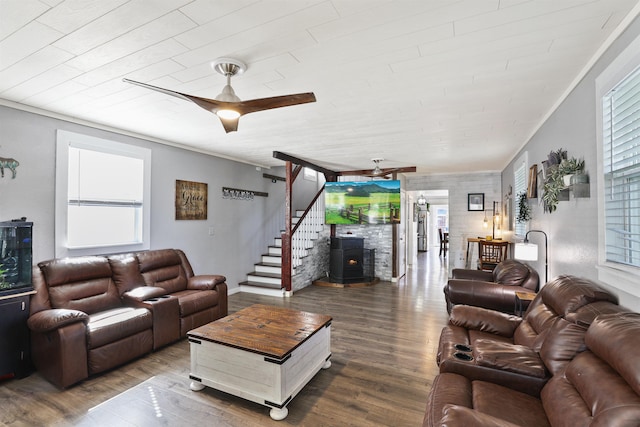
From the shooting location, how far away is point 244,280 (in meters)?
6.21

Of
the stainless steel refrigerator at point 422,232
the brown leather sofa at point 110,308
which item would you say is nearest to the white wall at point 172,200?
the brown leather sofa at point 110,308

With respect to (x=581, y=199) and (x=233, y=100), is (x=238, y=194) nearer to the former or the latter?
(x=233, y=100)

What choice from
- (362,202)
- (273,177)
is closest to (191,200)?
(273,177)

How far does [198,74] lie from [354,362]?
2956mm

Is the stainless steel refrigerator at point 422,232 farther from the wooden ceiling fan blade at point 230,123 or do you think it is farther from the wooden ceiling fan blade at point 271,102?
the wooden ceiling fan blade at point 271,102

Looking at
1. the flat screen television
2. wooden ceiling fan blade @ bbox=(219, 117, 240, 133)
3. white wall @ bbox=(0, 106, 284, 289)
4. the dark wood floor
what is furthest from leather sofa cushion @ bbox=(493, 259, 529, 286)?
white wall @ bbox=(0, 106, 284, 289)

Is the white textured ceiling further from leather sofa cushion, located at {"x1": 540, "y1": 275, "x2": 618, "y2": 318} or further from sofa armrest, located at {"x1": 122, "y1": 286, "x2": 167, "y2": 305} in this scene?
sofa armrest, located at {"x1": 122, "y1": 286, "x2": 167, "y2": 305}

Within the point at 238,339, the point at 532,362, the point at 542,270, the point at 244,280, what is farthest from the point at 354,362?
the point at 244,280

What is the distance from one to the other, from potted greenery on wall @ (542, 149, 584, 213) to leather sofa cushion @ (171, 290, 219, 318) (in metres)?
3.95

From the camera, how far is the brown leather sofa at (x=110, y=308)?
8.56ft

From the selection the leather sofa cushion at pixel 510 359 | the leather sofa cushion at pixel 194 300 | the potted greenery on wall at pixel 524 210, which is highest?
the potted greenery on wall at pixel 524 210

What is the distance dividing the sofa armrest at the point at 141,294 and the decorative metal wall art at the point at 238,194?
241cm

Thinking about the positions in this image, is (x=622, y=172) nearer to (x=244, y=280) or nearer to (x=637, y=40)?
(x=637, y=40)

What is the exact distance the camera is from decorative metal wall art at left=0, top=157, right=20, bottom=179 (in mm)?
3047
